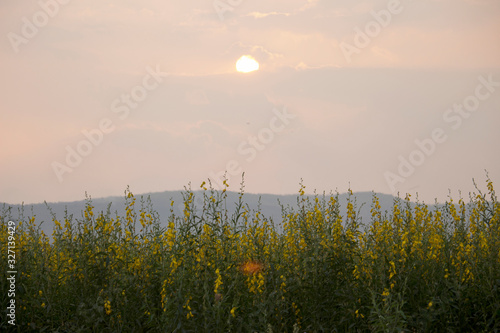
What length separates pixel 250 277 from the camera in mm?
7586

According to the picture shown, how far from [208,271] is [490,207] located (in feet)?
17.8

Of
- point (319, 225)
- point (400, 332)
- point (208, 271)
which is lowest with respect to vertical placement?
point (400, 332)

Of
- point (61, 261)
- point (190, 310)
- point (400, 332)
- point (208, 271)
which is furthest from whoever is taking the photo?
point (61, 261)

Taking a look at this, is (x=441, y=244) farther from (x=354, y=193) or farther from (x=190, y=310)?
(x=190, y=310)

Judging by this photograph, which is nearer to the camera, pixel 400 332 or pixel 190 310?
pixel 400 332

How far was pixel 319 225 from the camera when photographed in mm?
8430

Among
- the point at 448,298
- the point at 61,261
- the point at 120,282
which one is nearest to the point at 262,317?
the point at 120,282

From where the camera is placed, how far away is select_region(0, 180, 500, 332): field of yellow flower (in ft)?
23.6

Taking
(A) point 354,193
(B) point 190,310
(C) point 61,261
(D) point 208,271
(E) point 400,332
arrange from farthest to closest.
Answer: (A) point 354,193 → (C) point 61,261 → (D) point 208,271 → (B) point 190,310 → (E) point 400,332

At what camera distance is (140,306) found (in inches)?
300

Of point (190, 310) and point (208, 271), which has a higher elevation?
point (208, 271)

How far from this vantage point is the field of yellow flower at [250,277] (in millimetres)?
7188

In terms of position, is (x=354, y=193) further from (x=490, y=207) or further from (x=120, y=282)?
(x=120, y=282)

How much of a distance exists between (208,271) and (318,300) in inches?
66.4
